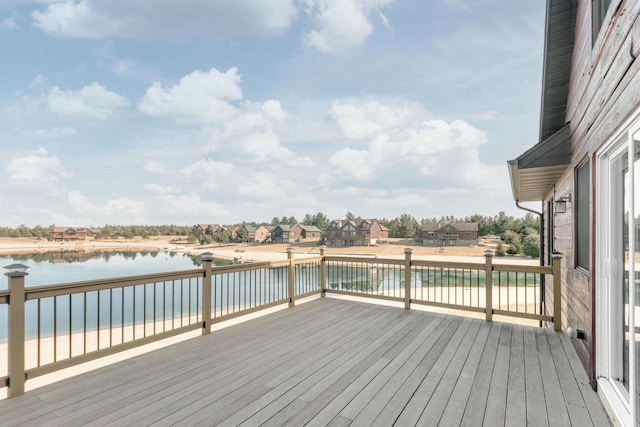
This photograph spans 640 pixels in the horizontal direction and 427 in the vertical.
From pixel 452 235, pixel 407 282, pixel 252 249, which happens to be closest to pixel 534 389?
pixel 407 282

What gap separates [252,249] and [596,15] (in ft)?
139

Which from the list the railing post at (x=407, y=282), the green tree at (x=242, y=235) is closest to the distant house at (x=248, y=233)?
the green tree at (x=242, y=235)

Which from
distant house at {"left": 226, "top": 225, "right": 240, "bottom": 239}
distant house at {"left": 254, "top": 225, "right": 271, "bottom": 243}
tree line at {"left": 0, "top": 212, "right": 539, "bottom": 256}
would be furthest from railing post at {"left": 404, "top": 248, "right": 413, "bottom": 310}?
distant house at {"left": 226, "top": 225, "right": 240, "bottom": 239}

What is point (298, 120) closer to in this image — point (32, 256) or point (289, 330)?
point (289, 330)

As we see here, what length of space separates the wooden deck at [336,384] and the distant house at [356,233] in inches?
1435

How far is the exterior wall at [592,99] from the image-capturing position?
1731 millimetres

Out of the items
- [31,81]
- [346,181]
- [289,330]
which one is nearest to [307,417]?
[289,330]

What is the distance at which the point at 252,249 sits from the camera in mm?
42969

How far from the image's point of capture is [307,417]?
7.08 ft

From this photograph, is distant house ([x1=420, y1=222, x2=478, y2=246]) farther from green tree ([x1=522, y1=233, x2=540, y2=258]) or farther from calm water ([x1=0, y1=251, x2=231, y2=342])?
calm water ([x1=0, y1=251, x2=231, y2=342])

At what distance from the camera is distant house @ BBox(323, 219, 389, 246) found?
133ft

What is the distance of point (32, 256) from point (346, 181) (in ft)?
141

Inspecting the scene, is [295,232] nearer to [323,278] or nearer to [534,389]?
[323,278]

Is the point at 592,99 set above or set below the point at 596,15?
below
